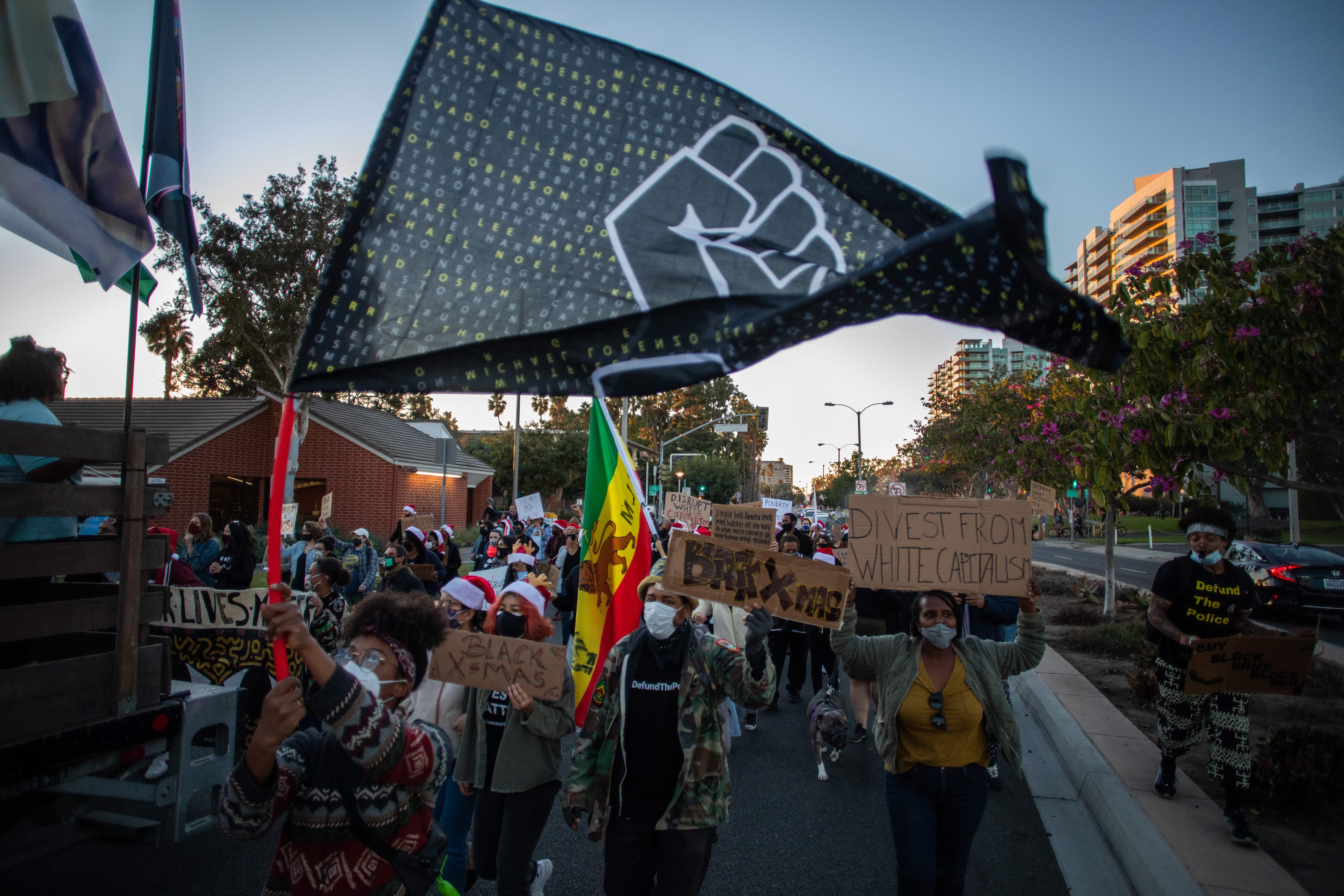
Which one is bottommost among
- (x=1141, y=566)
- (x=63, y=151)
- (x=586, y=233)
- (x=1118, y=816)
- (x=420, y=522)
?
(x=1141, y=566)

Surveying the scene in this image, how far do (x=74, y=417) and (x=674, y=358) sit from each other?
102 feet

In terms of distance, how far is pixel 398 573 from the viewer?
23.4ft

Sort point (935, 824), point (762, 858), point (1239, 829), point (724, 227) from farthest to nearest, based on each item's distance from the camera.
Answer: point (762, 858) < point (1239, 829) < point (935, 824) < point (724, 227)

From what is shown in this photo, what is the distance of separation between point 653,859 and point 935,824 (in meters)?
1.34

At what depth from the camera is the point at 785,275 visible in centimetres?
215

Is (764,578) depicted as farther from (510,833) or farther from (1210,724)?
(1210,724)

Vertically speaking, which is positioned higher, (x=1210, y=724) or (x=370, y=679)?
(x=370, y=679)

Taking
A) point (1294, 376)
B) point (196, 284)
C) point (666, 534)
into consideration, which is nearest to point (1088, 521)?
point (666, 534)

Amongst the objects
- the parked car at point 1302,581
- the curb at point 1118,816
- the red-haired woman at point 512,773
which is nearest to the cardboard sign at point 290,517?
the red-haired woman at point 512,773

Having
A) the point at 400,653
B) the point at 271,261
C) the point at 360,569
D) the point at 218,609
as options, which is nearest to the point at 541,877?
the point at 400,653

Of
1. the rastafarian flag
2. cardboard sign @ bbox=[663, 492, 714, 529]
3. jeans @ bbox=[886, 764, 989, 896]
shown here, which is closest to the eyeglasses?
jeans @ bbox=[886, 764, 989, 896]

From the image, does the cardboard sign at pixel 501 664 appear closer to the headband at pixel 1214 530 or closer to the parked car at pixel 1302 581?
the headband at pixel 1214 530

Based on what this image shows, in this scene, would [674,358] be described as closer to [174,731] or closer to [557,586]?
[174,731]

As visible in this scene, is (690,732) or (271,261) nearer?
(690,732)
